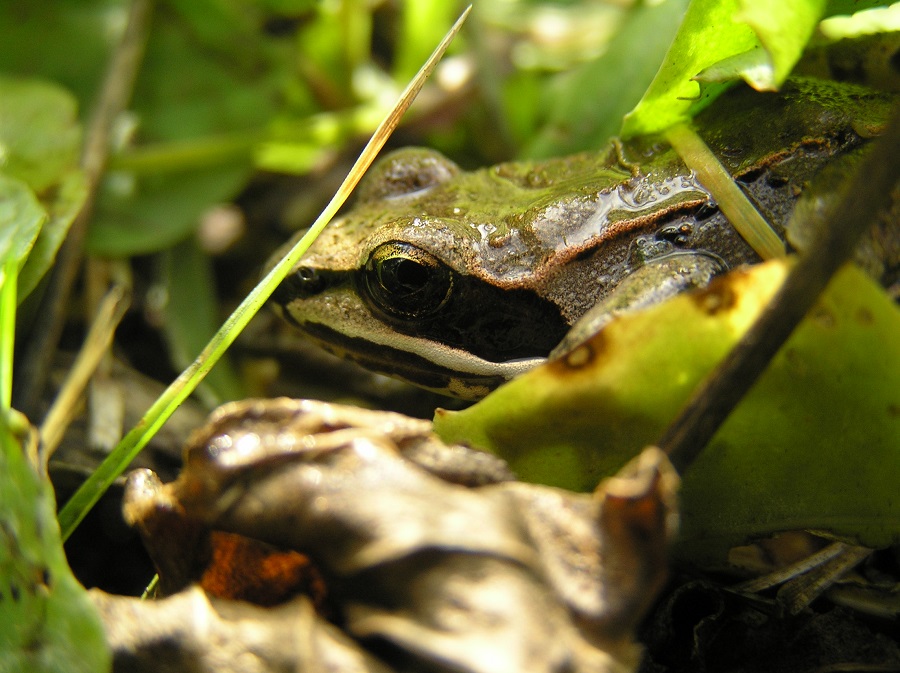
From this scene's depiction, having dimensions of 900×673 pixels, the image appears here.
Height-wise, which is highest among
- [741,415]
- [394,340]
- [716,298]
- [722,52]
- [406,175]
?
[722,52]

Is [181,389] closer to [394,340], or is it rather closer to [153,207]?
[394,340]

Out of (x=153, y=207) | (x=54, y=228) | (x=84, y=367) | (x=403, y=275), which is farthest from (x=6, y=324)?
(x=153, y=207)

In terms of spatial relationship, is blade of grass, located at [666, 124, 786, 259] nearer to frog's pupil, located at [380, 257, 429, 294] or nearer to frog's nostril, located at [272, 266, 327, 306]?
frog's pupil, located at [380, 257, 429, 294]

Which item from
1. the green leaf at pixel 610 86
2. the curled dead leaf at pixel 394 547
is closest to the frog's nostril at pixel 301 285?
the curled dead leaf at pixel 394 547

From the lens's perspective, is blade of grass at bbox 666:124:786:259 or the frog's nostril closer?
blade of grass at bbox 666:124:786:259

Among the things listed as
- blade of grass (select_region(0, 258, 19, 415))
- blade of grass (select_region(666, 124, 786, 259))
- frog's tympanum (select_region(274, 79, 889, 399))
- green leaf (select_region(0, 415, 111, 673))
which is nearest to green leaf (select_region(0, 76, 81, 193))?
blade of grass (select_region(0, 258, 19, 415))

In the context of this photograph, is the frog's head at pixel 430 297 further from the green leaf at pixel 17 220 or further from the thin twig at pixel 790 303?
the thin twig at pixel 790 303

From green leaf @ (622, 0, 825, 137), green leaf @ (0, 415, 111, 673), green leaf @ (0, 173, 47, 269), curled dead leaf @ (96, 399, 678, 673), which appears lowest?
green leaf @ (0, 415, 111, 673)

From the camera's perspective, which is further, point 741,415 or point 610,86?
point 610,86
